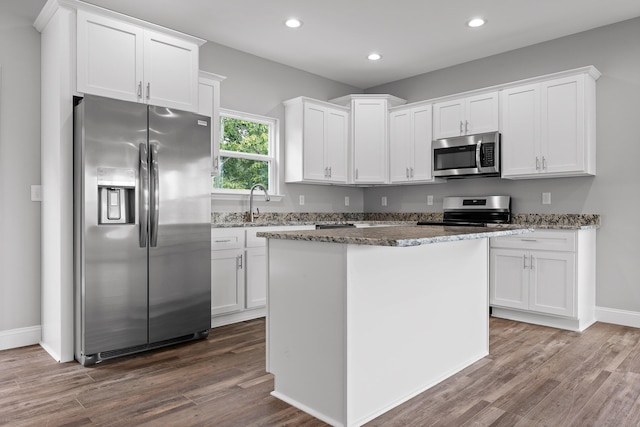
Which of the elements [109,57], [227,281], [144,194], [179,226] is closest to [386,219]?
[227,281]

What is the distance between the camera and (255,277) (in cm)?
406

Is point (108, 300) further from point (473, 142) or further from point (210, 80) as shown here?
point (473, 142)

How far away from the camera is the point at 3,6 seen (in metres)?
3.21

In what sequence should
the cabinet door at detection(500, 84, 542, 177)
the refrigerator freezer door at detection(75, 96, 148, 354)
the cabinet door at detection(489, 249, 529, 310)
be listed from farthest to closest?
the cabinet door at detection(500, 84, 542, 177) → the cabinet door at detection(489, 249, 529, 310) → the refrigerator freezer door at detection(75, 96, 148, 354)

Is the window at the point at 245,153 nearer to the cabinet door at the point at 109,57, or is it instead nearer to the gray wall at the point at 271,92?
the gray wall at the point at 271,92

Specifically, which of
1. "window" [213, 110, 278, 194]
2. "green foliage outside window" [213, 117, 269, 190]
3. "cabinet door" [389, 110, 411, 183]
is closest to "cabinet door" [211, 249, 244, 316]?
"window" [213, 110, 278, 194]

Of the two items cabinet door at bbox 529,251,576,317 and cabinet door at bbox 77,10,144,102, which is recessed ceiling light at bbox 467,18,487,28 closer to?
cabinet door at bbox 529,251,576,317

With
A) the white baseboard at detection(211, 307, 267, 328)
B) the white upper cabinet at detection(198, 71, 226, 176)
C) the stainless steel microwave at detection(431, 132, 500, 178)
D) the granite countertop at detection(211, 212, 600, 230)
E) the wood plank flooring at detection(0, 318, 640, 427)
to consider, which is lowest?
the wood plank flooring at detection(0, 318, 640, 427)

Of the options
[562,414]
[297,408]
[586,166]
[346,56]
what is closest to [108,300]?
[297,408]

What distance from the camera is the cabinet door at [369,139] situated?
5348 millimetres

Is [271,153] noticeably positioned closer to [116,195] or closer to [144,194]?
[144,194]

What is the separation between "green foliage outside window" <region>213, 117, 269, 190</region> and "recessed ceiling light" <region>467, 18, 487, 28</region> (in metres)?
2.38

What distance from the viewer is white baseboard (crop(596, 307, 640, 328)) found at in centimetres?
385

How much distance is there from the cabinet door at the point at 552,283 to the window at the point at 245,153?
2839mm
